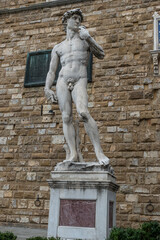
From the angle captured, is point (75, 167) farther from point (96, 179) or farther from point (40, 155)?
point (40, 155)

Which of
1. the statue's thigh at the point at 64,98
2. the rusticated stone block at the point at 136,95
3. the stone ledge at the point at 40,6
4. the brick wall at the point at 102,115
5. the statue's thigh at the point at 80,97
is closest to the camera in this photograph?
the statue's thigh at the point at 80,97

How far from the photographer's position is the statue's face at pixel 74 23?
19.0ft

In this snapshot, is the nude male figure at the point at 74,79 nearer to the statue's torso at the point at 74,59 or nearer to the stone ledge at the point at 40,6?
the statue's torso at the point at 74,59

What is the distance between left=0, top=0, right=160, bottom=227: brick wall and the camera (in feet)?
25.0

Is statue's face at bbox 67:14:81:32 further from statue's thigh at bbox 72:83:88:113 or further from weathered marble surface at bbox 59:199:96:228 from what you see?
weathered marble surface at bbox 59:199:96:228

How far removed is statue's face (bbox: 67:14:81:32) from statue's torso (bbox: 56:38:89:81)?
0.22 m

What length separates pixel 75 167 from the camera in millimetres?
5098

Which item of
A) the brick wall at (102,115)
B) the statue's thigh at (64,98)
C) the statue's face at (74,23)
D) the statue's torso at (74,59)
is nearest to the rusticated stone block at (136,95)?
the brick wall at (102,115)

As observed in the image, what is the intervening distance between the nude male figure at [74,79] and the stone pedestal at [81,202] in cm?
30

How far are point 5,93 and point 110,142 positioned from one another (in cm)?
344

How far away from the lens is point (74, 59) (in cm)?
560

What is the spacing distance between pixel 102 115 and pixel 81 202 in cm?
367

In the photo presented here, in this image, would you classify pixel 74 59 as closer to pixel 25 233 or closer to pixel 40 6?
pixel 25 233

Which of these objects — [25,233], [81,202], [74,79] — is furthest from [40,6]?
[81,202]
